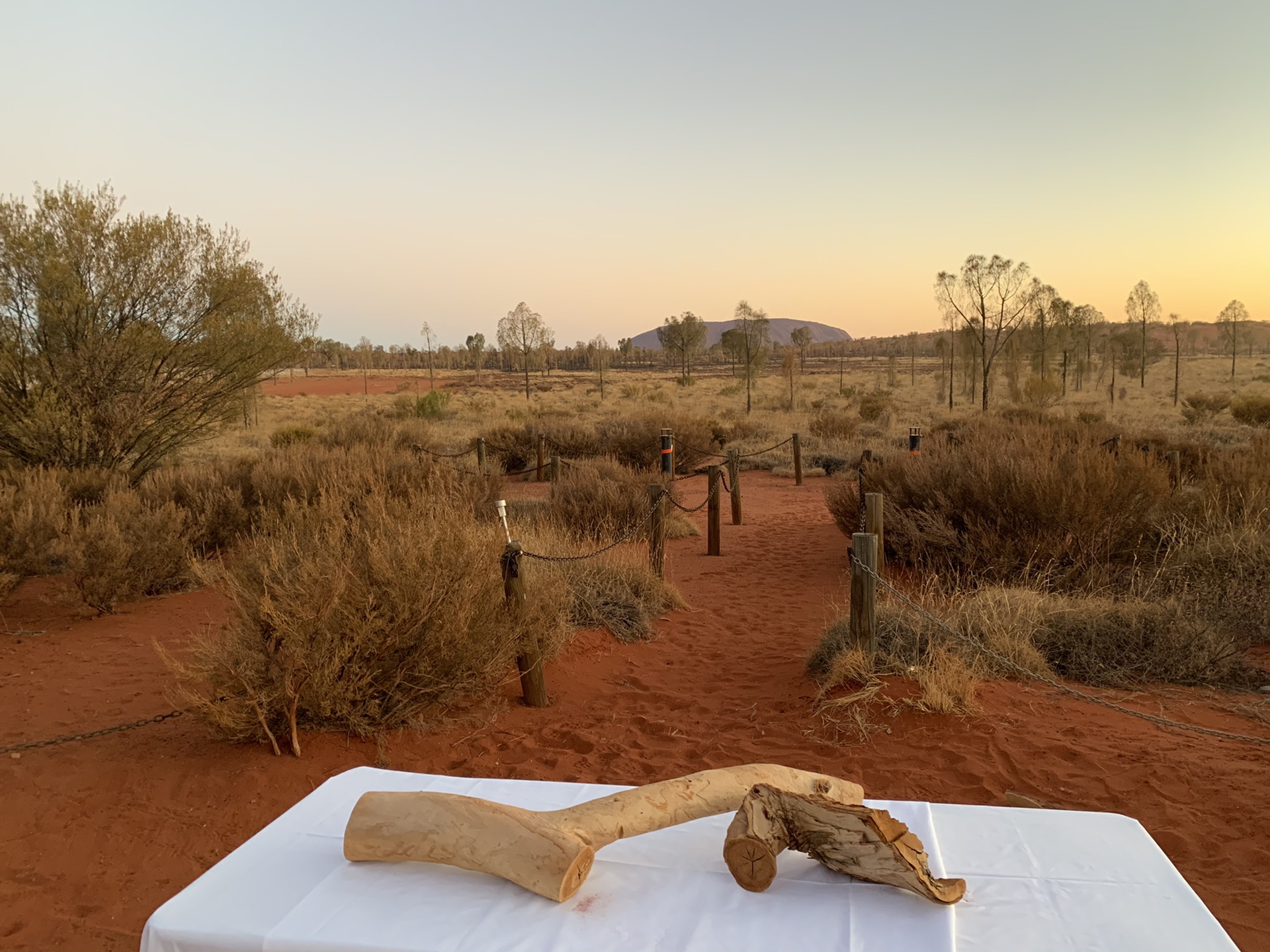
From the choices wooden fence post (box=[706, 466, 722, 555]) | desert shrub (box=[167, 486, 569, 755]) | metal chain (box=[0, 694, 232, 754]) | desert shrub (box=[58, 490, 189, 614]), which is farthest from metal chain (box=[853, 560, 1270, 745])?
desert shrub (box=[58, 490, 189, 614])

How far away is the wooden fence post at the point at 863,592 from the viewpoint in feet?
17.1

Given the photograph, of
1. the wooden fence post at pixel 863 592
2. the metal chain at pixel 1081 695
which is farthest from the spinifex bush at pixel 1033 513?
the wooden fence post at pixel 863 592

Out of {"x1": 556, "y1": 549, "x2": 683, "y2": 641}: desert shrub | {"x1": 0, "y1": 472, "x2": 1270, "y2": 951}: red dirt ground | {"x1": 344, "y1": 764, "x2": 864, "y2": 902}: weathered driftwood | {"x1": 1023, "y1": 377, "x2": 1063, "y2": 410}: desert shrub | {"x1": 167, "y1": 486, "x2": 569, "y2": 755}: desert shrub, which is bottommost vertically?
{"x1": 0, "y1": 472, "x2": 1270, "y2": 951}: red dirt ground

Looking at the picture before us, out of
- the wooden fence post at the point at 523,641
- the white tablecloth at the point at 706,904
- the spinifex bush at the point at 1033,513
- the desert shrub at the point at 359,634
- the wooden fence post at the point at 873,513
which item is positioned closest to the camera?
the white tablecloth at the point at 706,904

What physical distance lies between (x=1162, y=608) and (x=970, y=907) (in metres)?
5.37

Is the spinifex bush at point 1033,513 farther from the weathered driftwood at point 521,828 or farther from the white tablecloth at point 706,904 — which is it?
the weathered driftwood at point 521,828

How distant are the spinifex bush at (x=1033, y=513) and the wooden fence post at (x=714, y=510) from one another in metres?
2.01

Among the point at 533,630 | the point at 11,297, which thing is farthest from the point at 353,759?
the point at 11,297

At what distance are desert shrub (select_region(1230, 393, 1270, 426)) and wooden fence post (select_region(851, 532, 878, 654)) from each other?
22037 mm

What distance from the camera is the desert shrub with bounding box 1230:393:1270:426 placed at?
72.7 feet

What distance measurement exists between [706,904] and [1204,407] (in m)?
29.4

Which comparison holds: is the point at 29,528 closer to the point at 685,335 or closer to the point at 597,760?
the point at 597,760

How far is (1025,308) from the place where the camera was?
27.3 meters

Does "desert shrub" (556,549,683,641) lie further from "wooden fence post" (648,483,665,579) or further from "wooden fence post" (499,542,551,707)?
"wooden fence post" (499,542,551,707)
